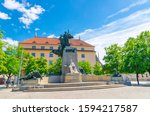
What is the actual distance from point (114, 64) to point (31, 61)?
71.0 ft

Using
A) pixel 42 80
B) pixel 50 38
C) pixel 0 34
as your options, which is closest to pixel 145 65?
pixel 42 80

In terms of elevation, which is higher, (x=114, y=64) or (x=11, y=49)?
(x=11, y=49)

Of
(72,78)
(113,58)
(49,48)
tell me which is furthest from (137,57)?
(49,48)

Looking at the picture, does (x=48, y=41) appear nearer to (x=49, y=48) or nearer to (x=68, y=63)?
(x=49, y=48)

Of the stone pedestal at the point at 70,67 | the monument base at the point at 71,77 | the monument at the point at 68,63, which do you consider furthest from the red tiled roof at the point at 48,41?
the monument base at the point at 71,77

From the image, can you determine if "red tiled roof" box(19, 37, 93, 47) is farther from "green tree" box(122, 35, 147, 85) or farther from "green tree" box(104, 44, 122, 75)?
"green tree" box(122, 35, 147, 85)

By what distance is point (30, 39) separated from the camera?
69062 millimetres

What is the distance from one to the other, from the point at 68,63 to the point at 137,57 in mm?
14926

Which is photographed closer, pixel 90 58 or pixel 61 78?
pixel 61 78

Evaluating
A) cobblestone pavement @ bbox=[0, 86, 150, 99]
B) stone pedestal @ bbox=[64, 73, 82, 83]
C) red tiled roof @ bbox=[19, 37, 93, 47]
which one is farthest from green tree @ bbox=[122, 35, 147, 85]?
red tiled roof @ bbox=[19, 37, 93, 47]

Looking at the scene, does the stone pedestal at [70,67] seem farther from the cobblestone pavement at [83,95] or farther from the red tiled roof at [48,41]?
the red tiled roof at [48,41]

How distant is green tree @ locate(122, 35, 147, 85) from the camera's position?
106 ft

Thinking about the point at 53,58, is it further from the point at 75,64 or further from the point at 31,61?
the point at 75,64

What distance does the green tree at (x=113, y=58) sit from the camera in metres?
44.4
